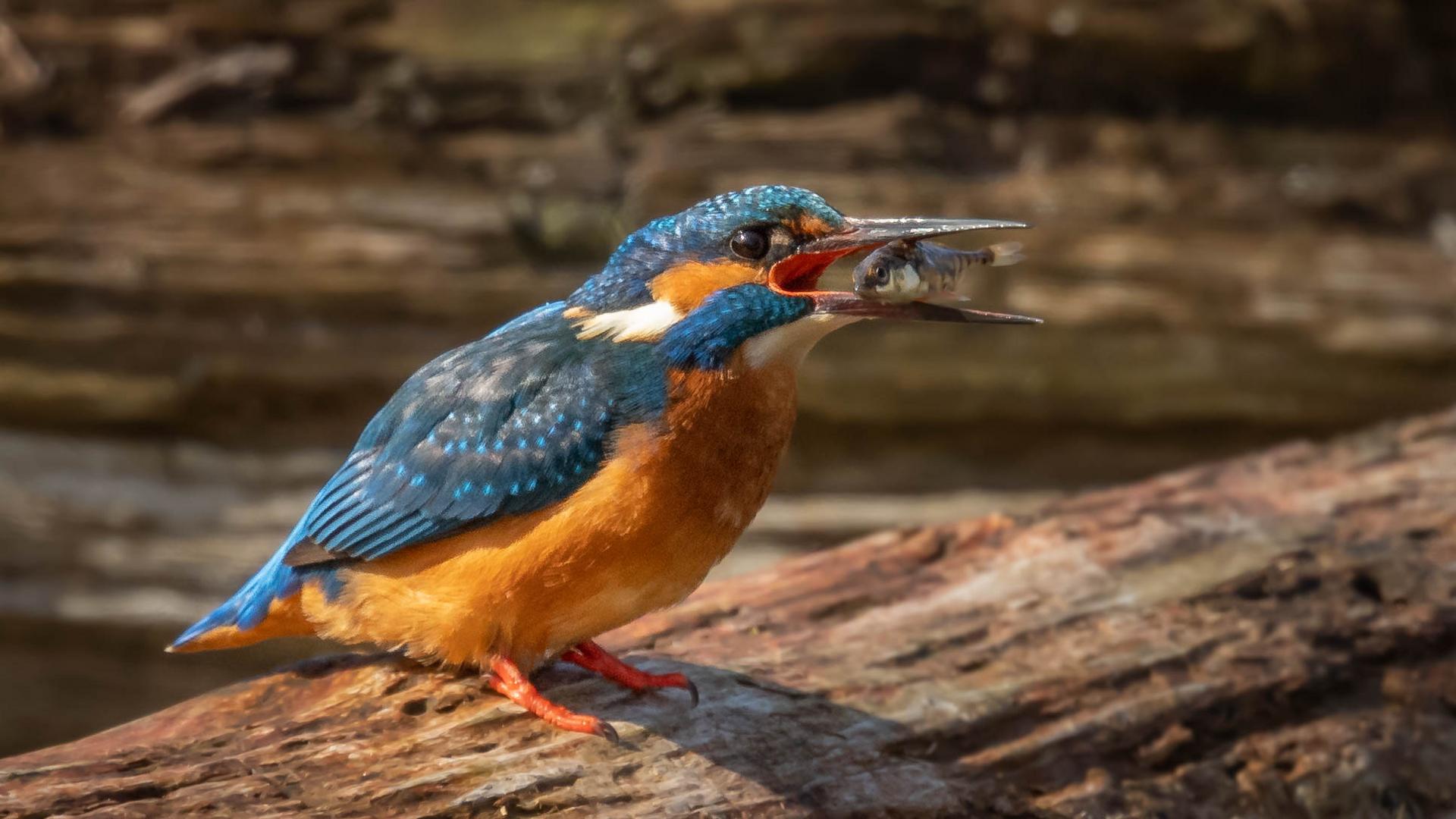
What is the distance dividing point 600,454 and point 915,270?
0.58 metres

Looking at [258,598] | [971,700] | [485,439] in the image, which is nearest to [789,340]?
[485,439]

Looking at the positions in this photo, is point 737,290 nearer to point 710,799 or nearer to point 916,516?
point 710,799

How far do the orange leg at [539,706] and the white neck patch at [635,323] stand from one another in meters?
0.57

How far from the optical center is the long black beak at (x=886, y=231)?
2346 millimetres

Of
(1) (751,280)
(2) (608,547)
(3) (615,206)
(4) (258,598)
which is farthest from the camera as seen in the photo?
(3) (615,206)

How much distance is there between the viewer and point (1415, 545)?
10.8ft

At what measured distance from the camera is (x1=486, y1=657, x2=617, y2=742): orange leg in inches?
96.3

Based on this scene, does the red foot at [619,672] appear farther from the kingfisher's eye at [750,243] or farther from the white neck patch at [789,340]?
the kingfisher's eye at [750,243]

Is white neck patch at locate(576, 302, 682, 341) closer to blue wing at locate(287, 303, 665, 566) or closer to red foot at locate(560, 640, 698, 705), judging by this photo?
blue wing at locate(287, 303, 665, 566)

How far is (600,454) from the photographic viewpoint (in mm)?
2377

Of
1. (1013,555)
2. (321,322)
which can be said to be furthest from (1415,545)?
(321,322)

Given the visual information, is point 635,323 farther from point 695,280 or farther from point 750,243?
point 750,243

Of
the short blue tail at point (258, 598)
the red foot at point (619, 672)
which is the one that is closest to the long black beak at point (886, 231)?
the red foot at point (619, 672)

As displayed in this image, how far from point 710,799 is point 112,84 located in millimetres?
3914
